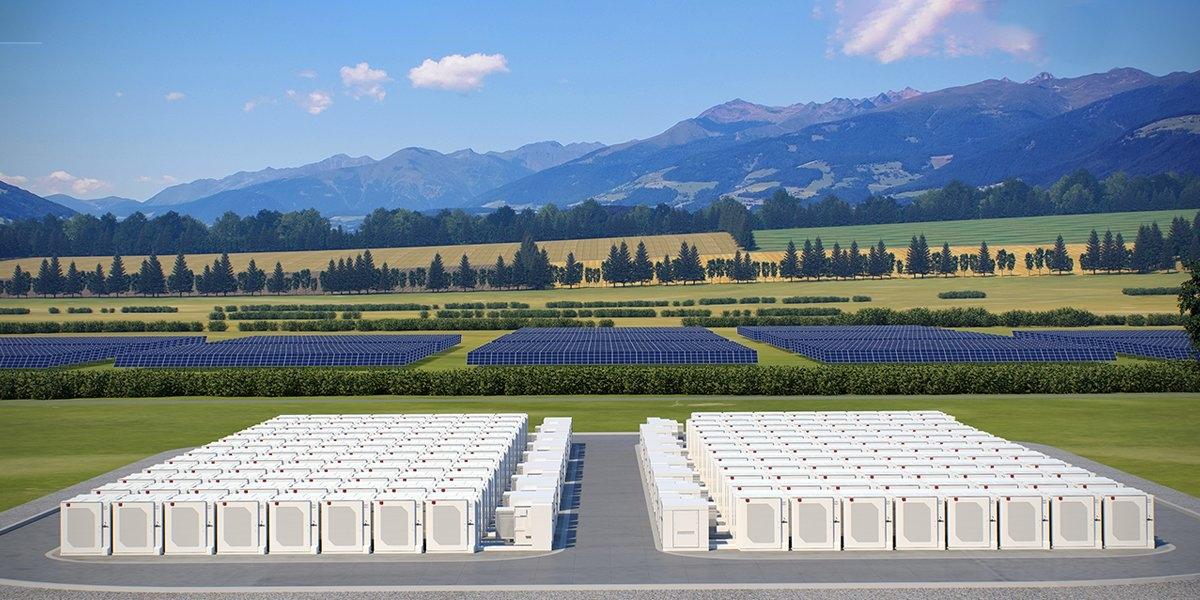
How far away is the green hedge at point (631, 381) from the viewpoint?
222ft

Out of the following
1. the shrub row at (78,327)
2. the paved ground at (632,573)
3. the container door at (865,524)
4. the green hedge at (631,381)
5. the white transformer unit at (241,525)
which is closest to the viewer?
the paved ground at (632,573)

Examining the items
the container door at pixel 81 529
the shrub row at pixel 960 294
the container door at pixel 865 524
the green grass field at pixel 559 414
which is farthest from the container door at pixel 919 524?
the shrub row at pixel 960 294

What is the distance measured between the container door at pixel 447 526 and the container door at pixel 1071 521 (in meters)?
15.2

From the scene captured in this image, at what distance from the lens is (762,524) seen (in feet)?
100

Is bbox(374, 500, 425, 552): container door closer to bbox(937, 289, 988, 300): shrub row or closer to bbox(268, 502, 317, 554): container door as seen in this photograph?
bbox(268, 502, 317, 554): container door

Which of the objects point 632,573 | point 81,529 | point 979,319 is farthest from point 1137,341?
point 81,529

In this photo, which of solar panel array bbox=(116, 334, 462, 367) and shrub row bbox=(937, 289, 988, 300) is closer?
solar panel array bbox=(116, 334, 462, 367)

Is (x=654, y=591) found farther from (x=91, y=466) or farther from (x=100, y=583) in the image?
(x=91, y=466)

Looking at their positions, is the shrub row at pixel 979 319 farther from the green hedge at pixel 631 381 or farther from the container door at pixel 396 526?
the container door at pixel 396 526

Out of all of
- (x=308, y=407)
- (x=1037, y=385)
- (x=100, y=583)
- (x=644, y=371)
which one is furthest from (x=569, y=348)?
A: (x=100, y=583)

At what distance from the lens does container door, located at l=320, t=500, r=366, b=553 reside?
30.2 meters

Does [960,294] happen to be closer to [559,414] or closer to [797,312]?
[797,312]

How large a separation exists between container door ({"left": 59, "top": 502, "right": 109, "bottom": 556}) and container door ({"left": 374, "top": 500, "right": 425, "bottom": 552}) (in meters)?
7.05

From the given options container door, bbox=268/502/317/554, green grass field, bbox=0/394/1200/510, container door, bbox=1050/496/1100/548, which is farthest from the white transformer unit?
container door, bbox=1050/496/1100/548
